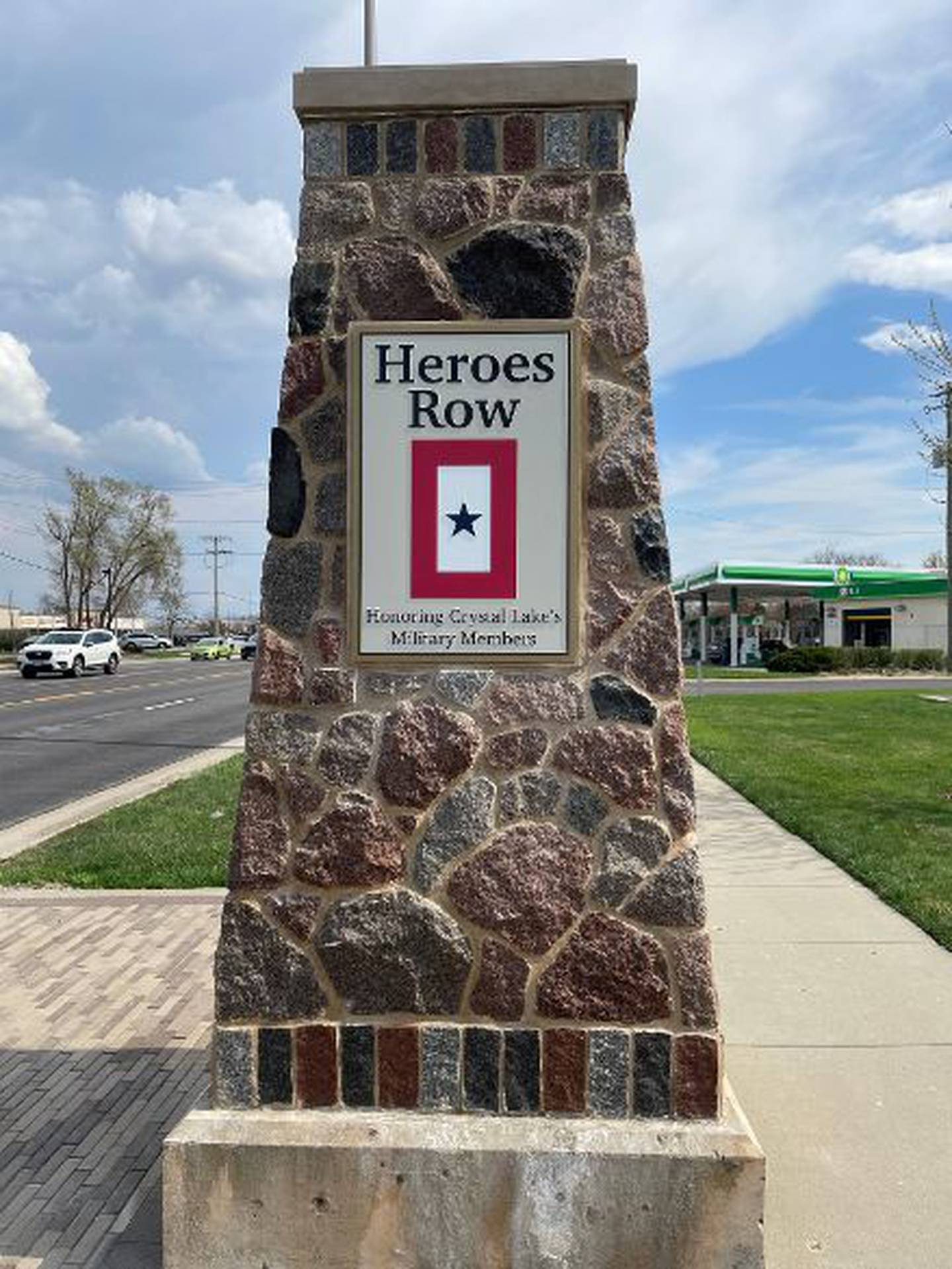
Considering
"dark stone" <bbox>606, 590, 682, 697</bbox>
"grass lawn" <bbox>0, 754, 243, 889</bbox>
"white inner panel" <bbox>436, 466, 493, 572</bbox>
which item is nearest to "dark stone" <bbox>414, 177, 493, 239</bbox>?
"white inner panel" <bbox>436, 466, 493, 572</bbox>

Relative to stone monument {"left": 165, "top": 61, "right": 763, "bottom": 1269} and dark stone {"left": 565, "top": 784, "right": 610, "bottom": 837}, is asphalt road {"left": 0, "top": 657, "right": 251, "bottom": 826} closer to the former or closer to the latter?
stone monument {"left": 165, "top": 61, "right": 763, "bottom": 1269}

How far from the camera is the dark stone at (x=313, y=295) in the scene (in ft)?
10.6

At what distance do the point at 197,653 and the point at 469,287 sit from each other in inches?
2788

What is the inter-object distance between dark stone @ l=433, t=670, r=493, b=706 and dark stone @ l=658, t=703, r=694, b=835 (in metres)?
0.51

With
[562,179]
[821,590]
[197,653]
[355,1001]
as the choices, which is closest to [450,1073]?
[355,1001]

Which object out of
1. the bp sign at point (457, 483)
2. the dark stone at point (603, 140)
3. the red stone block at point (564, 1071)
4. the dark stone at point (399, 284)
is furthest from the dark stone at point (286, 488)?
the red stone block at point (564, 1071)

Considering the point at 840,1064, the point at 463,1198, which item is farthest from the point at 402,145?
the point at 840,1064

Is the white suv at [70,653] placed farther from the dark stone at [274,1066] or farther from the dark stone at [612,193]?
the dark stone at [612,193]

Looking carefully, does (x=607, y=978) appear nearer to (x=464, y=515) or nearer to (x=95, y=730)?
(x=464, y=515)

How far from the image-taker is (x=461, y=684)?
3199mm

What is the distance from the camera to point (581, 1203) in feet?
9.70

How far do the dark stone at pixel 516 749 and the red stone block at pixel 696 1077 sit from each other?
0.85 m

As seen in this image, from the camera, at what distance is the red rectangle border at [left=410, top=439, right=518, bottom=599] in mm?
3219

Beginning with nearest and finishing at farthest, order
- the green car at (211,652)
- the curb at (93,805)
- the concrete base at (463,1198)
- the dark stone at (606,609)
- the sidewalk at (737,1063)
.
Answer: the concrete base at (463,1198) → the dark stone at (606,609) → the sidewalk at (737,1063) → the curb at (93,805) → the green car at (211,652)
